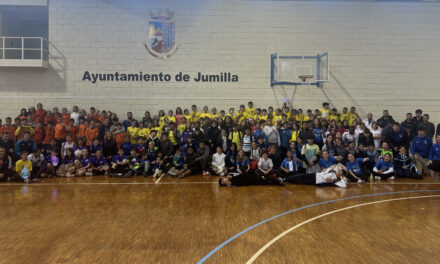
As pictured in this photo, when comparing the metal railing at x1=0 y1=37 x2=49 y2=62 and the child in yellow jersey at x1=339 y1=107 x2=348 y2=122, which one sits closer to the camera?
the child in yellow jersey at x1=339 y1=107 x2=348 y2=122

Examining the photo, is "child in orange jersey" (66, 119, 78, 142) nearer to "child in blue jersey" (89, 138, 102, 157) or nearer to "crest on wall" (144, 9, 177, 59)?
"child in blue jersey" (89, 138, 102, 157)

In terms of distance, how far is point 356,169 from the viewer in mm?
10594

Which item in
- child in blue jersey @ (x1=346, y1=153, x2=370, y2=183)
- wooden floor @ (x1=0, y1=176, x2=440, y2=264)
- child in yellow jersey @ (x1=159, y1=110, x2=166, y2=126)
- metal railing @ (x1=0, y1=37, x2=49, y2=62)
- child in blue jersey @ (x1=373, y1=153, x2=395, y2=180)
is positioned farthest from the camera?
metal railing @ (x1=0, y1=37, x2=49, y2=62)

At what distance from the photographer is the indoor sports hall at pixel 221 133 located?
568 cm

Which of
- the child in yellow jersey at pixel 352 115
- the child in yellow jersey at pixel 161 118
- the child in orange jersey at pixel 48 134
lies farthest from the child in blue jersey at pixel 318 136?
the child in orange jersey at pixel 48 134

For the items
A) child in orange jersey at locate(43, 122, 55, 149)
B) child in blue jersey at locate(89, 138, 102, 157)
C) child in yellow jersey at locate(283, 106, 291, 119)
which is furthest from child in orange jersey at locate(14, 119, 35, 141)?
child in yellow jersey at locate(283, 106, 291, 119)

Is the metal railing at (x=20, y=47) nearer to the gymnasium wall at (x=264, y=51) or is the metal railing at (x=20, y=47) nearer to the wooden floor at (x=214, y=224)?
the gymnasium wall at (x=264, y=51)

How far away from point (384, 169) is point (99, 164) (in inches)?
363

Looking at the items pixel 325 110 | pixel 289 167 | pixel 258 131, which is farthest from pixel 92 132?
pixel 325 110

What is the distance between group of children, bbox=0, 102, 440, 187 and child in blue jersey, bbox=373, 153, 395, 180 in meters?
0.03

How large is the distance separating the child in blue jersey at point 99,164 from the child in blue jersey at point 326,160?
22.6ft

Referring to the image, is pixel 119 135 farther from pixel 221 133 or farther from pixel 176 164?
pixel 221 133

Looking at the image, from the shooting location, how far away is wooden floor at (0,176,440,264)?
195 inches

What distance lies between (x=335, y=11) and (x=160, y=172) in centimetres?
1063
